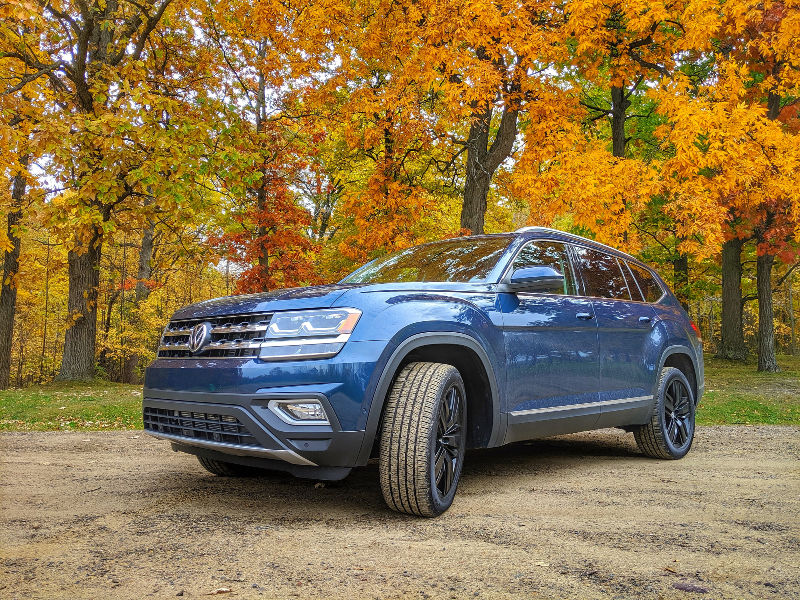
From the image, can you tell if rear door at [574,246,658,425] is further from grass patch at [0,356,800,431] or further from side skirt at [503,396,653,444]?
grass patch at [0,356,800,431]

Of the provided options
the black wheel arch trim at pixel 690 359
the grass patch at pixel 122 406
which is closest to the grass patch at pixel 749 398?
the grass patch at pixel 122 406

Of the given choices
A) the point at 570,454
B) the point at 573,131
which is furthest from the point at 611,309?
the point at 573,131

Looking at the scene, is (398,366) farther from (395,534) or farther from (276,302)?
(395,534)

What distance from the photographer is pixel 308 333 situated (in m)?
3.49

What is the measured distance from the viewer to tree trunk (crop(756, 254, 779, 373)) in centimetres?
1817

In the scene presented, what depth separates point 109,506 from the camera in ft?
12.7

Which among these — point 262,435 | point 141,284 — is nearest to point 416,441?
point 262,435

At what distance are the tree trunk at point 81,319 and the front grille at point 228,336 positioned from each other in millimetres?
12226

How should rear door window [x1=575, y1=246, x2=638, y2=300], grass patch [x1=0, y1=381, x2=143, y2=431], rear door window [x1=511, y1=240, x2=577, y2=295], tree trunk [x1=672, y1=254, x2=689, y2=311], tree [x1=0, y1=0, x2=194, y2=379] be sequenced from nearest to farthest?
rear door window [x1=511, y1=240, x2=577, y2=295]
rear door window [x1=575, y1=246, x2=638, y2=300]
grass patch [x1=0, y1=381, x2=143, y2=431]
tree [x1=0, y1=0, x2=194, y2=379]
tree trunk [x1=672, y1=254, x2=689, y2=311]

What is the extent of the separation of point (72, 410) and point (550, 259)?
7716mm

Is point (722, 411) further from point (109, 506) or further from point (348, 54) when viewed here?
point (348, 54)

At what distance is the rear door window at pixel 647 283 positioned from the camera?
242 inches

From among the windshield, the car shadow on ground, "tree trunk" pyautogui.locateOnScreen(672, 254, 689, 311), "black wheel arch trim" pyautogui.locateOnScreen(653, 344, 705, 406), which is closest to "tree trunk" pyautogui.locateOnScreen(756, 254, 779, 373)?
"tree trunk" pyautogui.locateOnScreen(672, 254, 689, 311)

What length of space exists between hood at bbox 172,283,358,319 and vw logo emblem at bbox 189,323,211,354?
81 millimetres
